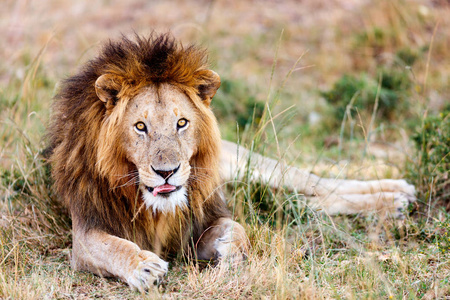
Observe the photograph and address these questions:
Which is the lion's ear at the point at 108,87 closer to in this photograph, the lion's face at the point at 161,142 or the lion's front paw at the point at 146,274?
the lion's face at the point at 161,142

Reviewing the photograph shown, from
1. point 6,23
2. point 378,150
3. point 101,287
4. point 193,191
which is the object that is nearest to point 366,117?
point 378,150

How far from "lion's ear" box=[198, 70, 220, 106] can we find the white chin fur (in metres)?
0.69

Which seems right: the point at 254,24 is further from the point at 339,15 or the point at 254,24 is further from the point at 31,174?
the point at 31,174

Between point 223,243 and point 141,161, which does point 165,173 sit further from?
point 223,243

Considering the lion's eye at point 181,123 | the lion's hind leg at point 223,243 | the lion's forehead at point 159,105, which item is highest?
the lion's forehead at point 159,105

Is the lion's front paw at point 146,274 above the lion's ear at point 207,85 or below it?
below

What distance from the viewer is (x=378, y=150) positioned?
666cm

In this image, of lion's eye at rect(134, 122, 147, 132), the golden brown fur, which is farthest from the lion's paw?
lion's eye at rect(134, 122, 147, 132)

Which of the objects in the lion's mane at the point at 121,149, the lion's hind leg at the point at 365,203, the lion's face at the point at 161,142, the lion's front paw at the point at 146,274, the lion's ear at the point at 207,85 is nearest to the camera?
the lion's front paw at the point at 146,274

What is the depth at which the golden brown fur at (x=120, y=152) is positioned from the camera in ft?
11.2

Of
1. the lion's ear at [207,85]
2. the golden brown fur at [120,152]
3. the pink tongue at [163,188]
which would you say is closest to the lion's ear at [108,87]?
the golden brown fur at [120,152]

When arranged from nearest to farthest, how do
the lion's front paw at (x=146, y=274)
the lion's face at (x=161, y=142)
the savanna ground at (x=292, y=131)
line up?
the lion's front paw at (x=146, y=274) < the lion's face at (x=161, y=142) < the savanna ground at (x=292, y=131)

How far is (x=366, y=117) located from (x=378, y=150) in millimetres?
752

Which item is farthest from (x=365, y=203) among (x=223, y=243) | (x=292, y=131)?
(x=292, y=131)
